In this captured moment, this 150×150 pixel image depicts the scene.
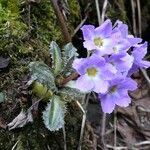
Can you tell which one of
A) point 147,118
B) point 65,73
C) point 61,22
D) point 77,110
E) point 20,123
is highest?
point 61,22

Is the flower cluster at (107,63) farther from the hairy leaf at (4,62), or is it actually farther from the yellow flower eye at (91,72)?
the hairy leaf at (4,62)

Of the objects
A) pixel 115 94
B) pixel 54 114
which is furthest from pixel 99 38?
pixel 54 114

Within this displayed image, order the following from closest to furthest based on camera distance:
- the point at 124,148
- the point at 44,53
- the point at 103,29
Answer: the point at 103,29 < the point at 44,53 < the point at 124,148

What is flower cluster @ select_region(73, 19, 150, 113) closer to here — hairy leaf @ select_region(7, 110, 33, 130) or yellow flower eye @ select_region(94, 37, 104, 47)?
yellow flower eye @ select_region(94, 37, 104, 47)

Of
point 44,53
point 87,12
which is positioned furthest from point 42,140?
point 87,12

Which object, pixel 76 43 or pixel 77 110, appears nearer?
pixel 77 110

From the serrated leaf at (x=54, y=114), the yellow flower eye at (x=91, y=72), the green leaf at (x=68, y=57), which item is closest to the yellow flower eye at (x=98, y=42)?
the yellow flower eye at (x=91, y=72)

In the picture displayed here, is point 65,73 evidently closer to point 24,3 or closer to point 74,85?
point 74,85
